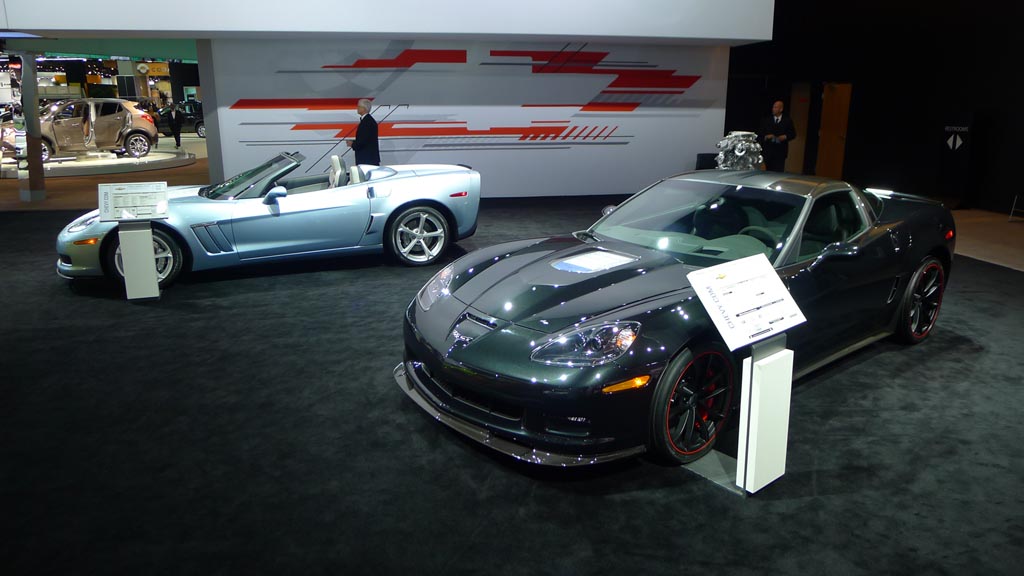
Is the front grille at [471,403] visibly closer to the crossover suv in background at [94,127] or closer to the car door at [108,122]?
the crossover suv in background at [94,127]

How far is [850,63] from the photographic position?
13.1 m

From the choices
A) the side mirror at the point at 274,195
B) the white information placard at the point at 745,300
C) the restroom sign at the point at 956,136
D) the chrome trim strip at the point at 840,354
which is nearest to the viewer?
the white information placard at the point at 745,300

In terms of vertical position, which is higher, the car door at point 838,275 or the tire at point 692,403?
the car door at point 838,275

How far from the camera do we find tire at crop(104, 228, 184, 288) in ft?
19.2

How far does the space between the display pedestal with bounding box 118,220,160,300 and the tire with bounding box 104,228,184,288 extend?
20 centimetres

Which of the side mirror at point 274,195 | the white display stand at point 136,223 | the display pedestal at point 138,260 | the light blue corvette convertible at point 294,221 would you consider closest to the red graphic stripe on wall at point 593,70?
the light blue corvette convertible at point 294,221

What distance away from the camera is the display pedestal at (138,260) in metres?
5.61

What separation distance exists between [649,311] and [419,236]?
4.09 m

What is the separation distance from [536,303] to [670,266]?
77 centimetres

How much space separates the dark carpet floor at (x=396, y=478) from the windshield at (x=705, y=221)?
906 millimetres

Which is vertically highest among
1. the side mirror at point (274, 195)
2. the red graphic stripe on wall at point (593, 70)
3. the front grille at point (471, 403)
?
the red graphic stripe on wall at point (593, 70)

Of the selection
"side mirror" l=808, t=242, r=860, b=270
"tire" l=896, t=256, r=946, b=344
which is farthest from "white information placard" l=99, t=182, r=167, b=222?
"tire" l=896, t=256, r=946, b=344

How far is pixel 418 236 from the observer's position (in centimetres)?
694

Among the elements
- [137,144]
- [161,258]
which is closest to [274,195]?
[161,258]
